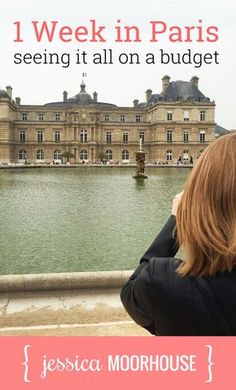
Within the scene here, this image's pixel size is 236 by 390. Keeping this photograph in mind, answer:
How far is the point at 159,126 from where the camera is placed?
51438 millimetres

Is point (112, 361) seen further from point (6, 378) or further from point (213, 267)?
point (213, 267)

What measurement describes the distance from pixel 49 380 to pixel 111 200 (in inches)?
392

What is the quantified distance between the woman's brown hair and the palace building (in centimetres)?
4969

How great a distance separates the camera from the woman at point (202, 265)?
1.20 meters

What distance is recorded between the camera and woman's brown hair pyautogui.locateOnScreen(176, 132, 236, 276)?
1.19m

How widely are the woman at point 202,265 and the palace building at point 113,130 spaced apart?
Result: 49.7 meters

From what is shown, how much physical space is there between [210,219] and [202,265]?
0.39 feet

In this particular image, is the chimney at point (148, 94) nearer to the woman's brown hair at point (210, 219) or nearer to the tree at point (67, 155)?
the tree at point (67, 155)

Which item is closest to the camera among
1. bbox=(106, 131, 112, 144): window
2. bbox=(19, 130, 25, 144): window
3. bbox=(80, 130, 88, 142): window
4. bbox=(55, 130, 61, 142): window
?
bbox=(80, 130, 88, 142): window

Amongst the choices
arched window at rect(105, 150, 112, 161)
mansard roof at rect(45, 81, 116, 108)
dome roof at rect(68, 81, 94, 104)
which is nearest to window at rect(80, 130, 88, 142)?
arched window at rect(105, 150, 112, 161)

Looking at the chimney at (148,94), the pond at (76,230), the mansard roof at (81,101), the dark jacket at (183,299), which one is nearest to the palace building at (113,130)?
the mansard roof at (81,101)

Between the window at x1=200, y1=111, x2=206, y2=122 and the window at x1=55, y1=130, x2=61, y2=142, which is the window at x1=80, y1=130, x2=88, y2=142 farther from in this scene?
the window at x1=200, y1=111, x2=206, y2=122

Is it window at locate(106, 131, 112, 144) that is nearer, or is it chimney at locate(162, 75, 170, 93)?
chimney at locate(162, 75, 170, 93)

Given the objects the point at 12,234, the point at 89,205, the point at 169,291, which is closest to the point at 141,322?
the point at 169,291
